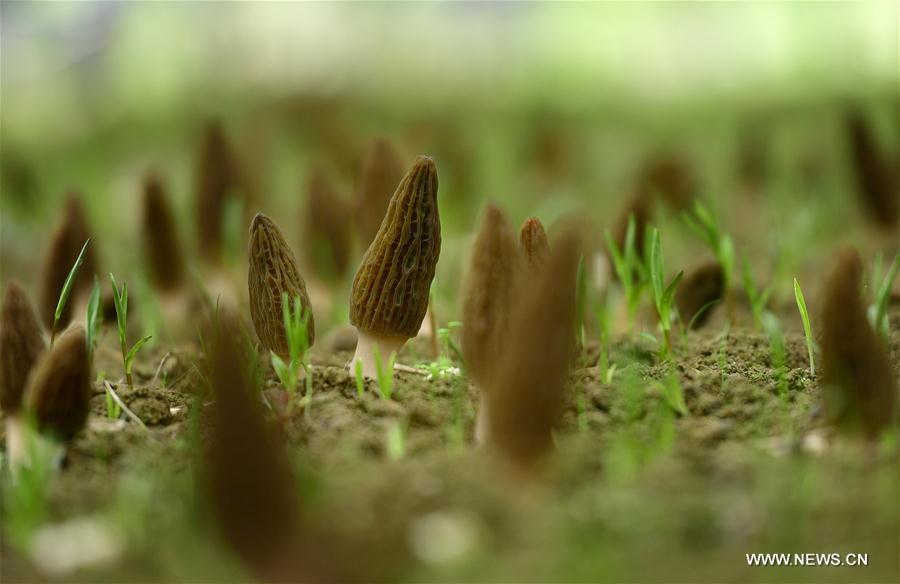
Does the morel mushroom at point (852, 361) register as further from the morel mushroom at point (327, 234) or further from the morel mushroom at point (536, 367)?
the morel mushroom at point (327, 234)

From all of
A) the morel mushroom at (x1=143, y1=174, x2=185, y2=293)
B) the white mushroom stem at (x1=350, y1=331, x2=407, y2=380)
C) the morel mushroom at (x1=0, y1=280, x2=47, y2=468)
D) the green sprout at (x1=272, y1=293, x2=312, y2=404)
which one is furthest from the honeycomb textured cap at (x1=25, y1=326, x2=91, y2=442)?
the morel mushroom at (x1=143, y1=174, x2=185, y2=293)

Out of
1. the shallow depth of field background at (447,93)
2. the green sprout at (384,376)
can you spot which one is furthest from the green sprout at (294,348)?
the shallow depth of field background at (447,93)

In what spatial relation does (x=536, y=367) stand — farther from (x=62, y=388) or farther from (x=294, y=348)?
(x=62, y=388)

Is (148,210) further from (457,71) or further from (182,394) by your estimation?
(457,71)

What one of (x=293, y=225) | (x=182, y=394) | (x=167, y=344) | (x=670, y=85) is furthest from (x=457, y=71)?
(x=182, y=394)

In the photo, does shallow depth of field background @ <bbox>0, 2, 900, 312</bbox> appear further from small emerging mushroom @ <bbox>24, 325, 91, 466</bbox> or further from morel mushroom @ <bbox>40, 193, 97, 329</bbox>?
small emerging mushroom @ <bbox>24, 325, 91, 466</bbox>

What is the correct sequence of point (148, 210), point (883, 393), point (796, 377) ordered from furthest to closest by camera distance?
1. point (148, 210)
2. point (796, 377)
3. point (883, 393)

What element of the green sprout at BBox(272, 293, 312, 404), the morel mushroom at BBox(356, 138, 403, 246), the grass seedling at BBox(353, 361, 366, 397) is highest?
the morel mushroom at BBox(356, 138, 403, 246)
